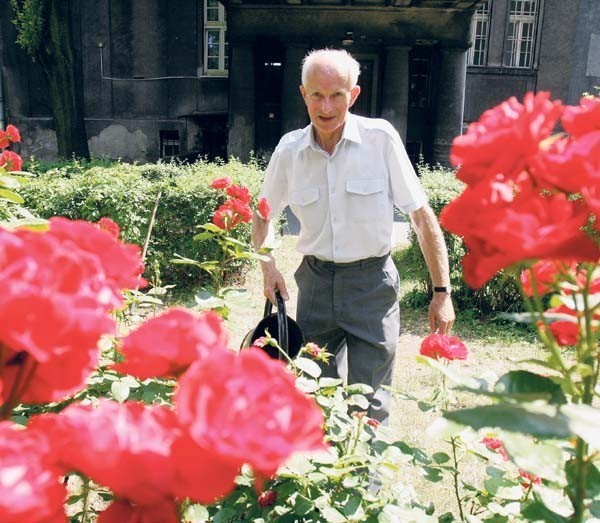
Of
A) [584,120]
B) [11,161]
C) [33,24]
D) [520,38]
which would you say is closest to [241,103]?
[33,24]

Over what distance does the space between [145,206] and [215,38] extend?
12.0m

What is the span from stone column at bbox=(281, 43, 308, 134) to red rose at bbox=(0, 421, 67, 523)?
13280 mm

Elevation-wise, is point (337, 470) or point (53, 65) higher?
point (53, 65)

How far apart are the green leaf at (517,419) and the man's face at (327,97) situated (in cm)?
197

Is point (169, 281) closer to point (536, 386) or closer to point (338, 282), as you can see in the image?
point (338, 282)

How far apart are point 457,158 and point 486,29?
18.9 metres

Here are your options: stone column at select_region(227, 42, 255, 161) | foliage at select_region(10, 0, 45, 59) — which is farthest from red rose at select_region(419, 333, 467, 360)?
foliage at select_region(10, 0, 45, 59)

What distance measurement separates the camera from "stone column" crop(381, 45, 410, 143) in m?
13.8

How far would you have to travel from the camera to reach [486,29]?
17.9 m

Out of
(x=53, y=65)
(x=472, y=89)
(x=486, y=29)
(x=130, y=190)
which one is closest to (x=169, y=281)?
(x=130, y=190)

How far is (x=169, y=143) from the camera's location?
58.4ft

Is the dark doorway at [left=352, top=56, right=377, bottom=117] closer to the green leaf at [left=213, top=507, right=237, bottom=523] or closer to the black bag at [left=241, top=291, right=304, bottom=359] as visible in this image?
the black bag at [left=241, top=291, right=304, bottom=359]

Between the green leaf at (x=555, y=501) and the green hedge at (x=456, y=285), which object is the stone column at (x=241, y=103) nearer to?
the green hedge at (x=456, y=285)

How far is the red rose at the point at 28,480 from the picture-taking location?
50 centimetres
